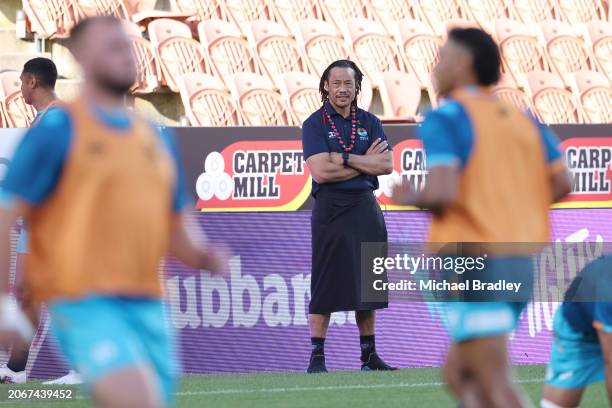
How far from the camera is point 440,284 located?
9805 mm

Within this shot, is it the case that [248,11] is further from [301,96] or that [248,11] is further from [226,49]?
[301,96]

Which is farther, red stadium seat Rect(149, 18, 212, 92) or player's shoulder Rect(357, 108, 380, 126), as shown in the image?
red stadium seat Rect(149, 18, 212, 92)

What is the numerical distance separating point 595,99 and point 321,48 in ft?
11.1

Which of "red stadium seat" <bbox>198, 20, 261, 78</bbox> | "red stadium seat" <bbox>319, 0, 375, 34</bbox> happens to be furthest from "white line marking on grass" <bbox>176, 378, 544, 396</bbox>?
"red stadium seat" <bbox>319, 0, 375, 34</bbox>

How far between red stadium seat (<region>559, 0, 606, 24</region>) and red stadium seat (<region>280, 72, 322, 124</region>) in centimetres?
505

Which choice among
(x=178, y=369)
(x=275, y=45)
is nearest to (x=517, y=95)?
(x=275, y=45)

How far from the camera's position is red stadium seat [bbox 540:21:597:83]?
17031 millimetres

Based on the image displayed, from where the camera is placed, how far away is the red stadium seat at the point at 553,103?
15.7 m

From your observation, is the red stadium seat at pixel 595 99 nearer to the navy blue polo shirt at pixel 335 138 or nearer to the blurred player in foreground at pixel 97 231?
the navy blue polo shirt at pixel 335 138

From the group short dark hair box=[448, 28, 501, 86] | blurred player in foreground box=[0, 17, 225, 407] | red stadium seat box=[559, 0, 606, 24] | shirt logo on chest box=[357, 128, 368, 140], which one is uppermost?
red stadium seat box=[559, 0, 606, 24]

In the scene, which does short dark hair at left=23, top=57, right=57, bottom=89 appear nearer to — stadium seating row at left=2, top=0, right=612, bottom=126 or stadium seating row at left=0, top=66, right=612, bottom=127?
stadium seating row at left=0, top=66, right=612, bottom=127

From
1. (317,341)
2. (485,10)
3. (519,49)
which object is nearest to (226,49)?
(519,49)

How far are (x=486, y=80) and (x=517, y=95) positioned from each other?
10.7 meters

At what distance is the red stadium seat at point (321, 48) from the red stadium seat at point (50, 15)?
2742 millimetres
